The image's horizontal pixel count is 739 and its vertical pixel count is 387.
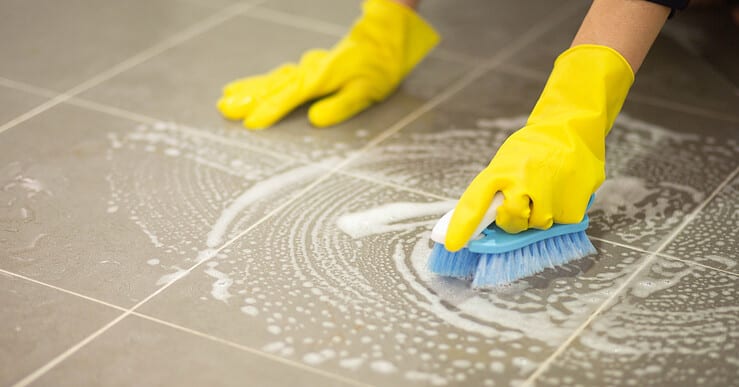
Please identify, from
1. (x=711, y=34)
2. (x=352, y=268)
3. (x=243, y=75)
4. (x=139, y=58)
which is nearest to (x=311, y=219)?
(x=352, y=268)

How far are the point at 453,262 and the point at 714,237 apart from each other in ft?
1.11

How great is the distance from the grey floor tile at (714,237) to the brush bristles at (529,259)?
0.11m

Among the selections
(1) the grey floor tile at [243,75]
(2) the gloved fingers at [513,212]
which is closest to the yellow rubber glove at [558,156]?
(2) the gloved fingers at [513,212]

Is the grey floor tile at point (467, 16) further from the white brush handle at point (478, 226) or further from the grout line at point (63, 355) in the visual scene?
the grout line at point (63, 355)

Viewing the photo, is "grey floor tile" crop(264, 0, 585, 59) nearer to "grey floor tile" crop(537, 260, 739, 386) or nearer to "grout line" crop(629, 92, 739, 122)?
"grout line" crop(629, 92, 739, 122)

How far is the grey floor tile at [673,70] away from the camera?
5.16ft

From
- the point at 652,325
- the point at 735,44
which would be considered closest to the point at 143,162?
the point at 652,325

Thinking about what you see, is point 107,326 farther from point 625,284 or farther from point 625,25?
point 625,25

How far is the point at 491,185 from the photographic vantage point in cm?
107

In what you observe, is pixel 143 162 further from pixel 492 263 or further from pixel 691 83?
pixel 691 83

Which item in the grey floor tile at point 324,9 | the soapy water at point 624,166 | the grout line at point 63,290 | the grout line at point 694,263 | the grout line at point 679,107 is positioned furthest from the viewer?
the grey floor tile at point 324,9

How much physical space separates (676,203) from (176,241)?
0.61 metres

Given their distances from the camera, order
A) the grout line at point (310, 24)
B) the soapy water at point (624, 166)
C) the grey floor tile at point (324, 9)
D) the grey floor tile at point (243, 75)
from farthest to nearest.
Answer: the grey floor tile at point (324, 9) → the grout line at point (310, 24) → the grey floor tile at point (243, 75) → the soapy water at point (624, 166)

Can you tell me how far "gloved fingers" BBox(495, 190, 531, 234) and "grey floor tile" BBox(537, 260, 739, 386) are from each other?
13 cm
